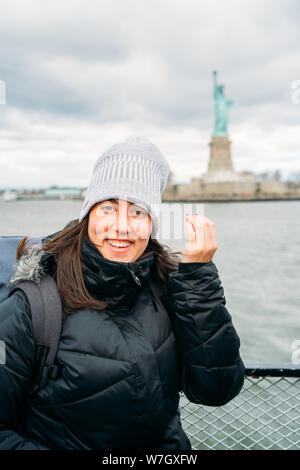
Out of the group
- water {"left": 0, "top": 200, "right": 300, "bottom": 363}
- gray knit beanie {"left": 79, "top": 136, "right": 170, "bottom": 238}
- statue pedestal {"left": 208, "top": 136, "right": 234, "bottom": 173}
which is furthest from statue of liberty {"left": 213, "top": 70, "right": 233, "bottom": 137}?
gray knit beanie {"left": 79, "top": 136, "right": 170, "bottom": 238}

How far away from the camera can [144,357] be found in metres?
1.24

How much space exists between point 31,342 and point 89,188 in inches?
21.6

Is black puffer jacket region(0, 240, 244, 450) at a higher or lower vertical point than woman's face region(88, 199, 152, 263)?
lower

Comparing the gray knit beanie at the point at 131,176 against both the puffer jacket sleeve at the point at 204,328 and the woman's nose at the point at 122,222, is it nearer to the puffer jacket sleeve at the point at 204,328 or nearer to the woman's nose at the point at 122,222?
the woman's nose at the point at 122,222

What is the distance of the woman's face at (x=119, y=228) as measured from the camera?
4.31ft

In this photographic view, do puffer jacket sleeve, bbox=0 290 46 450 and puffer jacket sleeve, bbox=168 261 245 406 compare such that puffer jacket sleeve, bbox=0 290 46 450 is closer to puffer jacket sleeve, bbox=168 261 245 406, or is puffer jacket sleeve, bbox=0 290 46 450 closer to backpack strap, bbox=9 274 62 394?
backpack strap, bbox=9 274 62 394

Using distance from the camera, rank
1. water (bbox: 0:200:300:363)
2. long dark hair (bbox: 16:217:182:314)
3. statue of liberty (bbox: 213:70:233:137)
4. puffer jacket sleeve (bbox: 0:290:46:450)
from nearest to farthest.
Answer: puffer jacket sleeve (bbox: 0:290:46:450)
long dark hair (bbox: 16:217:182:314)
water (bbox: 0:200:300:363)
statue of liberty (bbox: 213:70:233:137)

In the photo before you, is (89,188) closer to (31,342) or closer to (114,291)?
(114,291)

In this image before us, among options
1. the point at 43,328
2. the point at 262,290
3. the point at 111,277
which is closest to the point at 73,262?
the point at 111,277

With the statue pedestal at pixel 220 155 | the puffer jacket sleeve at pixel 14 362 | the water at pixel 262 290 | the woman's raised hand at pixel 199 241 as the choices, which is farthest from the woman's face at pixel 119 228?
the statue pedestal at pixel 220 155

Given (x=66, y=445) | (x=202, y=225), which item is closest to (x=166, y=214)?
(x=202, y=225)

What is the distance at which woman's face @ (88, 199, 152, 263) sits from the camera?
4.31 ft

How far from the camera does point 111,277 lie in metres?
1.29

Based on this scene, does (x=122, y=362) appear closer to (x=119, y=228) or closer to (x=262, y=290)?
(x=119, y=228)
